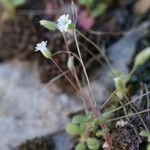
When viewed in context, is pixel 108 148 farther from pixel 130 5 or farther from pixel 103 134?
pixel 130 5

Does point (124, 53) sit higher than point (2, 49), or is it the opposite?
point (2, 49)

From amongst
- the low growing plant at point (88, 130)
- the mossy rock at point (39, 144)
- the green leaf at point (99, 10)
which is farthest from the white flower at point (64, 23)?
the green leaf at point (99, 10)

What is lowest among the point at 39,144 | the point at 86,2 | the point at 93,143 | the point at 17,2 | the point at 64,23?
the point at 93,143

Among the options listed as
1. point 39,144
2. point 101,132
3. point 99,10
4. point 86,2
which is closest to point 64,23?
point 101,132

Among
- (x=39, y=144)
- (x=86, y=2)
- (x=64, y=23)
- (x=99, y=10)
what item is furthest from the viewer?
(x=99, y=10)

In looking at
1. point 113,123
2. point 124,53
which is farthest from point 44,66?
point 113,123

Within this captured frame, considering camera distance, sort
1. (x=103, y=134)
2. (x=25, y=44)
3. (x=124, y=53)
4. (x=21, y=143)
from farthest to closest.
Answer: (x=25, y=44), (x=124, y=53), (x=21, y=143), (x=103, y=134)

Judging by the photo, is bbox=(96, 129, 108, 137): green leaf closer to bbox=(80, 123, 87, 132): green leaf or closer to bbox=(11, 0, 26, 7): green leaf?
bbox=(80, 123, 87, 132): green leaf

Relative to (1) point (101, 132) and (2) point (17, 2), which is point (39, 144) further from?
(2) point (17, 2)

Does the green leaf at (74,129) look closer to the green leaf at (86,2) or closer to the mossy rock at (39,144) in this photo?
the mossy rock at (39,144)
